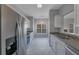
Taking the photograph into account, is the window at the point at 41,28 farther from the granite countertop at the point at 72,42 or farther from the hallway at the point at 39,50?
the granite countertop at the point at 72,42

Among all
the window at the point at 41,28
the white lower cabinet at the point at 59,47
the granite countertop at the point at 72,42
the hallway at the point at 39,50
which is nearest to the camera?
the granite countertop at the point at 72,42

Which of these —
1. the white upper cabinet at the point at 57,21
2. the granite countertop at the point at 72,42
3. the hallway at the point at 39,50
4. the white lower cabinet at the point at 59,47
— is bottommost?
the hallway at the point at 39,50

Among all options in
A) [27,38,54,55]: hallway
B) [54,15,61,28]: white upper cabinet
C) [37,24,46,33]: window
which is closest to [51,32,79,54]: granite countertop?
[27,38,54,55]: hallway

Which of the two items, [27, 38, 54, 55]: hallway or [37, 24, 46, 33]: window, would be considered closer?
[27, 38, 54, 55]: hallway

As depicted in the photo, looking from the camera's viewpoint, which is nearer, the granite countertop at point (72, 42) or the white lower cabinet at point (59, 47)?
the granite countertop at point (72, 42)

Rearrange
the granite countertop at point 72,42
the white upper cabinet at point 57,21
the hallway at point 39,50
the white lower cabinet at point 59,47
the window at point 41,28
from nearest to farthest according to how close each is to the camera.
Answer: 1. the granite countertop at point 72,42
2. the white lower cabinet at point 59,47
3. the hallway at point 39,50
4. the white upper cabinet at point 57,21
5. the window at point 41,28

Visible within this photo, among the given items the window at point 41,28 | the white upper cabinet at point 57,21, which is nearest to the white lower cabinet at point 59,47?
the white upper cabinet at point 57,21

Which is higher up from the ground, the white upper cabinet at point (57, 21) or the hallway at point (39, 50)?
the white upper cabinet at point (57, 21)

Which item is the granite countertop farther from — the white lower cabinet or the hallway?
the hallway

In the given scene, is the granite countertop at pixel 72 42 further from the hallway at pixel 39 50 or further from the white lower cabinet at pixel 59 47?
the hallway at pixel 39 50

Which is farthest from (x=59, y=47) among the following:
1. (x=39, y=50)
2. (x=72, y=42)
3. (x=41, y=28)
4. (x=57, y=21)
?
(x=41, y=28)

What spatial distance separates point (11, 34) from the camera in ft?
9.24
